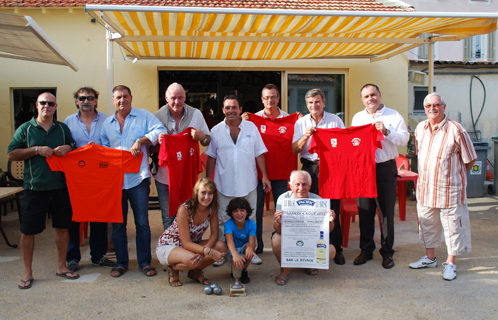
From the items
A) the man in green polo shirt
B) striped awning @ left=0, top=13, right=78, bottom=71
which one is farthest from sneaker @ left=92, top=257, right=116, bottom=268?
striped awning @ left=0, top=13, right=78, bottom=71

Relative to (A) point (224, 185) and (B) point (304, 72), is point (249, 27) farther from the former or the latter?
(B) point (304, 72)

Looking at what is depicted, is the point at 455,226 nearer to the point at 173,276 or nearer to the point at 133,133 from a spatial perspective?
the point at 173,276

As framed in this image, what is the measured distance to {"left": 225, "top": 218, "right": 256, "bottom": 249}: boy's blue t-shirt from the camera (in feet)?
12.7

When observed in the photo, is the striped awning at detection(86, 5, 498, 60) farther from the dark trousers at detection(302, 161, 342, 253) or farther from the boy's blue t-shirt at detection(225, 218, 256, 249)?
the boy's blue t-shirt at detection(225, 218, 256, 249)

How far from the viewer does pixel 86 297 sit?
11.7 ft

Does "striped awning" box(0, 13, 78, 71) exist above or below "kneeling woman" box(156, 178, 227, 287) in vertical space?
above

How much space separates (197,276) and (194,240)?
13.6 inches

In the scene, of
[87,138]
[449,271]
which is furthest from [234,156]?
[449,271]

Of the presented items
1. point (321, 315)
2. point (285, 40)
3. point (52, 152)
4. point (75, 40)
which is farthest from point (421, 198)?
point (75, 40)

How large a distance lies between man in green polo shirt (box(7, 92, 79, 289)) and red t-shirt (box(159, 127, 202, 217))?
984 mm

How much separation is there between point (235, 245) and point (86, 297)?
142 centimetres

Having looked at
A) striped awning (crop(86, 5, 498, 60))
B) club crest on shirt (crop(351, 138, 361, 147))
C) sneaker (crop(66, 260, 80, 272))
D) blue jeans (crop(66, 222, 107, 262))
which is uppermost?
striped awning (crop(86, 5, 498, 60))

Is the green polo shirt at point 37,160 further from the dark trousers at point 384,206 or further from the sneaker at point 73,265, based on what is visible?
the dark trousers at point 384,206

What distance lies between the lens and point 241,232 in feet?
12.7
